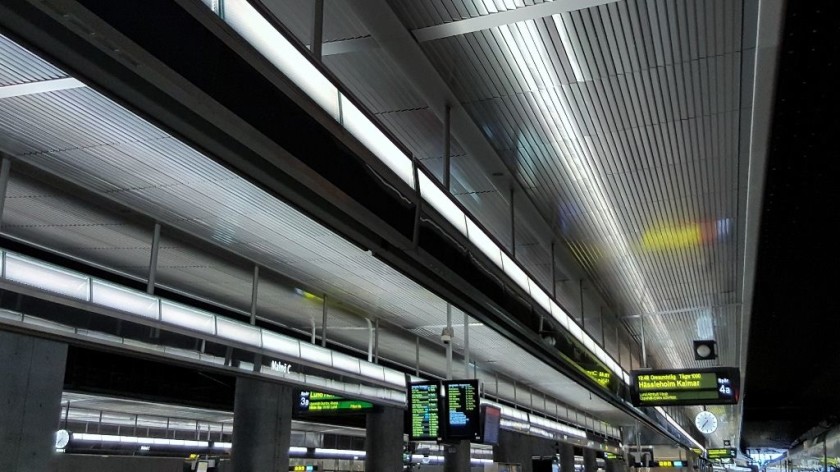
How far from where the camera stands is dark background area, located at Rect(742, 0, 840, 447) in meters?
4.48

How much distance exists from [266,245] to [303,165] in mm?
5086

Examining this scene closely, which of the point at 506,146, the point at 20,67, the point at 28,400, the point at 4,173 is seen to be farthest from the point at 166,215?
the point at 506,146

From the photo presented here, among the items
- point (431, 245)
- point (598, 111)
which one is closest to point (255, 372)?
point (431, 245)

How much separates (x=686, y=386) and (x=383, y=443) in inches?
409

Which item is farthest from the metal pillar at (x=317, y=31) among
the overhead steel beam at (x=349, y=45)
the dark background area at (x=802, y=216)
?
the dark background area at (x=802, y=216)

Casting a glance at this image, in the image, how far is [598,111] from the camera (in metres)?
6.23

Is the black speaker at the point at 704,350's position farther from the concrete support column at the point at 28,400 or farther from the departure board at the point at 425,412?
the concrete support column at the point at 28,400

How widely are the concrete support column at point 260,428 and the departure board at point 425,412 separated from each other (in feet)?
13.5

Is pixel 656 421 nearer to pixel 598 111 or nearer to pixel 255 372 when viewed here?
pixel 255 372

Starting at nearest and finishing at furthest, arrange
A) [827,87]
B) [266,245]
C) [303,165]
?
1. [303,165]
2. [827,87]
3. [266,245]

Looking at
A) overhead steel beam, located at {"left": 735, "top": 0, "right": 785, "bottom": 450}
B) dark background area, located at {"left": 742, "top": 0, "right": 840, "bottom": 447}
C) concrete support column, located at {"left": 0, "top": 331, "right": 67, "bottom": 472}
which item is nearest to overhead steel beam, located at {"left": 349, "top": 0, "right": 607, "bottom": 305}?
overhead steel beam, located at {"left": 735, "top": 0, "right": 785, "bottom": 450}

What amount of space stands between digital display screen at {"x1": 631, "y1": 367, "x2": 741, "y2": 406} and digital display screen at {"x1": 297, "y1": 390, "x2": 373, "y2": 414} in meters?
5.72

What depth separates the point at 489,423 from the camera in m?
13.7

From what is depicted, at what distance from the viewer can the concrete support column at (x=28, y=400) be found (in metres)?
8.54
